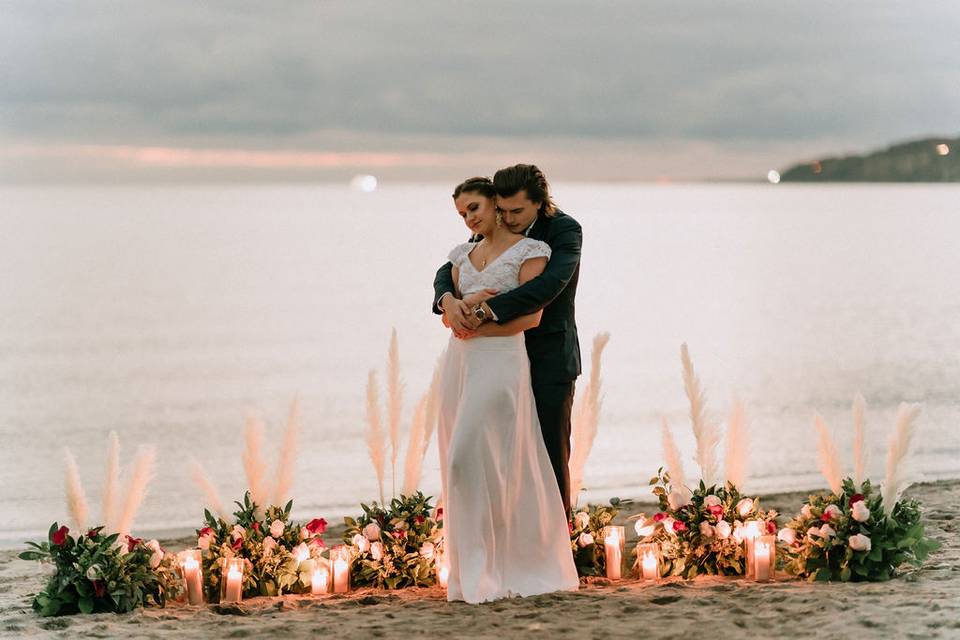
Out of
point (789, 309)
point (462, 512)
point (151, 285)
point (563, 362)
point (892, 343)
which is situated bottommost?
point (462, 512)

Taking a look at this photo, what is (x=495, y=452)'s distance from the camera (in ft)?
18.1

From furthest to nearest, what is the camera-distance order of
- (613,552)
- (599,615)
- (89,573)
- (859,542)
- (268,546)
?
(613,552)
(268,546)
(859,542)
(89,573)
(599,615)

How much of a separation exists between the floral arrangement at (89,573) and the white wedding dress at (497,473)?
138 cm

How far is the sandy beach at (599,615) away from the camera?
188 inches

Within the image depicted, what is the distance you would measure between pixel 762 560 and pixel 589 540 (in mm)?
809

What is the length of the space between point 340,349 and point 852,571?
22.3m

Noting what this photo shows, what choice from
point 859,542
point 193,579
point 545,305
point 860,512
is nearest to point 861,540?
point 859,542

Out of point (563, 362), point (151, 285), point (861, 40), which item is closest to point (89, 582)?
point (563, 362)

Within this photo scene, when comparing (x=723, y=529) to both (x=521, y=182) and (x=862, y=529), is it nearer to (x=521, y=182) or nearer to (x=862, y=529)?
(x=862, y=529)

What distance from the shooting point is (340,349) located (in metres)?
27.3

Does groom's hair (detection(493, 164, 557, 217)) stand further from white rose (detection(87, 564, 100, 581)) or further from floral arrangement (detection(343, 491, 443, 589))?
white rose (detection(87, 564, 100, 581))

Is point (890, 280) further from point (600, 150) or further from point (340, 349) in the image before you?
point (600, 150)

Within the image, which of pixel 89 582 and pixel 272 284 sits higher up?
pixel 272 284

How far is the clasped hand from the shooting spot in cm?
543
